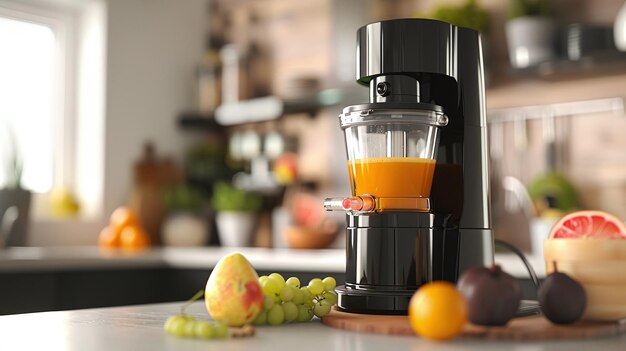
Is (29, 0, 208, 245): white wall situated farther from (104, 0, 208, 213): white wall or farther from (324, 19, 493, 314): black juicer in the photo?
(324, 19, 493, 314): black juicer

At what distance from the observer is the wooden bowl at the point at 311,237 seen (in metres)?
3.40

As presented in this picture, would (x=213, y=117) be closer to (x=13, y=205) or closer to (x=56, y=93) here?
(x=56, y=93)

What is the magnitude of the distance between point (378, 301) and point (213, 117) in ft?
9.63

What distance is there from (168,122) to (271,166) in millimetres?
616

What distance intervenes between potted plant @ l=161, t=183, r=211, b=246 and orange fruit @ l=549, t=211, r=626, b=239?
280 cm

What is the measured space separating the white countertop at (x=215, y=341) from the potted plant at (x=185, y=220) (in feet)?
8.62

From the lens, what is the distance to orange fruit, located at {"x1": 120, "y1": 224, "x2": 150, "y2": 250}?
3625 mm

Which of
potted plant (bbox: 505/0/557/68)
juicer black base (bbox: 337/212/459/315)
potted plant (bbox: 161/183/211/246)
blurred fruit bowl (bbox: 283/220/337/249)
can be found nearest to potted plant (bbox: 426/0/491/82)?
potted plant (bbox: 505/0/557/68)

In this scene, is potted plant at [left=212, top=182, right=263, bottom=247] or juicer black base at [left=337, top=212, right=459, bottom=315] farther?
potted plant at [left=212, top=182, right=263, bottom=247]

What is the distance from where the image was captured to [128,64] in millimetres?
3994

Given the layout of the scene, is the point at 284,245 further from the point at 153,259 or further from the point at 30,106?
the point at 30,106

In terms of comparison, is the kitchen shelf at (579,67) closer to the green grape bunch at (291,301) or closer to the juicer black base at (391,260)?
the juicer black base at (391,260)

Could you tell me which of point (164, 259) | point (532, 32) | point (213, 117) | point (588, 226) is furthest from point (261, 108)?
point (588, 226)

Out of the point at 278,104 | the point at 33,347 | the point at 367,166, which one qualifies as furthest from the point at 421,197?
the point at 278,104
